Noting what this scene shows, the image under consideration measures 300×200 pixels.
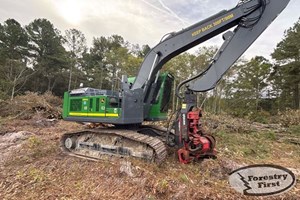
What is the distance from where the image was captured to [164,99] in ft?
20.2

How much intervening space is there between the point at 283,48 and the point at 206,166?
1089 inches

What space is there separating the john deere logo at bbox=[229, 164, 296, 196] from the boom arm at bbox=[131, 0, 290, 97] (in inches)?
86.3

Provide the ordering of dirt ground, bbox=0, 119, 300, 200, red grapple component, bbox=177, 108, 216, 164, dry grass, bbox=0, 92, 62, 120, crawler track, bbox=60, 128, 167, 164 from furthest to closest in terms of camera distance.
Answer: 1. dry grass, bbox=0, 92, 62, 120
2. red grapple component, bbox=177, 108, 216, 164
3. crawler track, bbox=60, 128, 167, 164
4. dirt ground, bbox=0, 119, 300, 200

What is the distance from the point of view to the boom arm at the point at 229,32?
16.6 ft

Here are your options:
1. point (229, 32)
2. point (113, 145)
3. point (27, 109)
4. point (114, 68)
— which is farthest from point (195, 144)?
point (114, 68)

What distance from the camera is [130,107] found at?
5.38 m

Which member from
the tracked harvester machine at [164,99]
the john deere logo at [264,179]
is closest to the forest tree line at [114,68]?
the tracked harvester machine at [164,99]

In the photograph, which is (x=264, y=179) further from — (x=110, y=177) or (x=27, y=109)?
(x=27, y=109)

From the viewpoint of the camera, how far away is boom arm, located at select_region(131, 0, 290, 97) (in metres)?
5.05

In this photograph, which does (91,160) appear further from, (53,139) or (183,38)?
(183,38)

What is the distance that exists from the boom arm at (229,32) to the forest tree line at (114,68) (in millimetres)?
19709

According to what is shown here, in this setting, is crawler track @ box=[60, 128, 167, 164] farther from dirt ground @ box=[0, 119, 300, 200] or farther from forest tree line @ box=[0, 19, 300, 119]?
forest tree line @ box=[0, 19, 300, 119]

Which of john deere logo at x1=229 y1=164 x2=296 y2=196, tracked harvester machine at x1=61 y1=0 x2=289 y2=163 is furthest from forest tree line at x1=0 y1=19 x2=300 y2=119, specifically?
john deere logo at x1=229 y1=164 x2=296 y2=196

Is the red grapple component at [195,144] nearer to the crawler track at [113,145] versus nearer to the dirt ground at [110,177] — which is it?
the dirt ground at [110,177]
